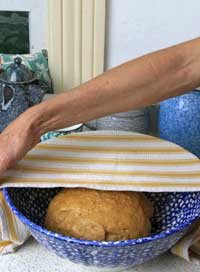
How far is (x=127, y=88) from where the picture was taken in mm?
614

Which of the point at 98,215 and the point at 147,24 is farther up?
the point at 147,24

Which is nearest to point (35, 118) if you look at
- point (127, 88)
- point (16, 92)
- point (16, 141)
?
point (16, 141)

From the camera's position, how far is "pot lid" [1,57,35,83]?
34.4 inches

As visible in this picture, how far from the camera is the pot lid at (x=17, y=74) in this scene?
87cm

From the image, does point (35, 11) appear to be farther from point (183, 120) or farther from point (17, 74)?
point (183, 120)

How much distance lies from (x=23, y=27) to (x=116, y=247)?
2.47 feet

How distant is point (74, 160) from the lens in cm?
61

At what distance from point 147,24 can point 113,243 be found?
65 centimetres

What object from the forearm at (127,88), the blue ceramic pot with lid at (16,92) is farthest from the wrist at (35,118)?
the blue ceramic pot with lid at (16,92)

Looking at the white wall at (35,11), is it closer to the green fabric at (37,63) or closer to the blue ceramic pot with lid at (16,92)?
the green fabric at (37,63)

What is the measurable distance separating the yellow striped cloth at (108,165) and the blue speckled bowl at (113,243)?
4 cm

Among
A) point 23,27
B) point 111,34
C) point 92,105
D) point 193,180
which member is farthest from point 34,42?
point 193,180

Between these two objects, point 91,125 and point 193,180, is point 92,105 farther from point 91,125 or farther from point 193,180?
point 91,125

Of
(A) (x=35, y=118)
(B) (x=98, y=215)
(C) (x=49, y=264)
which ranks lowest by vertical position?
→ (C) (x=49, y=264)
